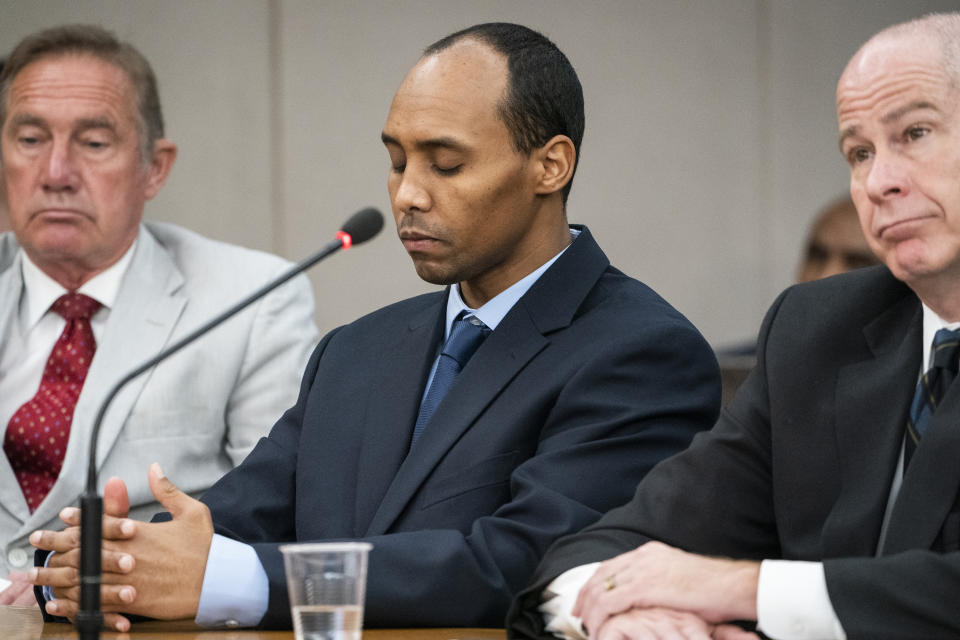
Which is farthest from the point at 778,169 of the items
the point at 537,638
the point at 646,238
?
the point at 537,638

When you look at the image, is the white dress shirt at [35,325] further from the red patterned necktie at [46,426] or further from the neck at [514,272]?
the neck at [514,272]

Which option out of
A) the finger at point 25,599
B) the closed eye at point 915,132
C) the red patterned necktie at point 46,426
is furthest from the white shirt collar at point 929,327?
the red patterned necktie at point 46,426

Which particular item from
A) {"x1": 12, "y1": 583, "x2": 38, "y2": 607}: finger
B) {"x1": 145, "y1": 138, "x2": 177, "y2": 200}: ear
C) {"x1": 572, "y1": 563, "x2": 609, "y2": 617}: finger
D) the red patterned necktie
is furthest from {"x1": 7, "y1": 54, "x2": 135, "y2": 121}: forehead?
{"x1": 572, "y1": 563, "x2": 609, "y2": 617}: finger

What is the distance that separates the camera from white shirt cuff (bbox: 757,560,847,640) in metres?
1.65

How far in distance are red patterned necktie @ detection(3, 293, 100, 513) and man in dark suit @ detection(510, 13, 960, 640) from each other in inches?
59.9

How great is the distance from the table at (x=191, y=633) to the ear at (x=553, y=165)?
79 centimetres

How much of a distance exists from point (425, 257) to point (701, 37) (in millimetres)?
3143

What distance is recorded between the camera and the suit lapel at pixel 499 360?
7.30 feet

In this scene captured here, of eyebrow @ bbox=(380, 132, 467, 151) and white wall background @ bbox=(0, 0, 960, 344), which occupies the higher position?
white wall background @ bbox=(0, 0, 960, 344)

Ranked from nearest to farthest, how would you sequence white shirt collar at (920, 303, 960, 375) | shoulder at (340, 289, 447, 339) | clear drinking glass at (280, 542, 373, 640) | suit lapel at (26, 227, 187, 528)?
clear drinking glass at (280, 542, 373, 640) < white shirt collar at (920, 303, 960, 375) < shoulder at (340, 289, 447, 339) < suit lapel at (26, 227, 187, 528)

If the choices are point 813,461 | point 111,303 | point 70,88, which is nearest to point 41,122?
point 70,88

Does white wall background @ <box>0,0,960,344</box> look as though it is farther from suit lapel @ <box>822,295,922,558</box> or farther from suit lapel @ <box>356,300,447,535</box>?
suit lapel @ <box>822,295,922,558</box>

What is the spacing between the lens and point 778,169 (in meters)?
5.24

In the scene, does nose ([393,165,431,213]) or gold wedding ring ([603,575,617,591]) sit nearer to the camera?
gold wedding ring ([603,575,617,591])
